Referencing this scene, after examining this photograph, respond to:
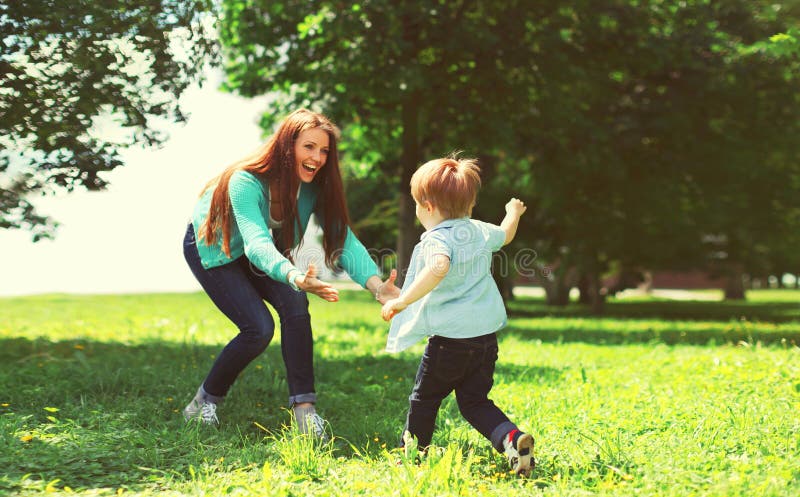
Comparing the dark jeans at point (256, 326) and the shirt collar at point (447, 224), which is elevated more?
the shirt collar at point (447, 224)

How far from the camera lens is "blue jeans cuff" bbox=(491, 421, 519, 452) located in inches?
131

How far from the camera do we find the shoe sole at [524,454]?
10.5 ft

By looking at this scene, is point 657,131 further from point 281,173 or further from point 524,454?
point 524,454

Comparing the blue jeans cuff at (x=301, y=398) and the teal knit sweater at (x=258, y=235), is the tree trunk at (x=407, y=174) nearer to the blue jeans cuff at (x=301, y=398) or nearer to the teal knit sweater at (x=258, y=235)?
the teal knit sweater at (x=258, y=235)

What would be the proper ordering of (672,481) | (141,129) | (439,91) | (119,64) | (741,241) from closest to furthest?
(672,481), (119,64), (141,129), (439,91), (741,241)

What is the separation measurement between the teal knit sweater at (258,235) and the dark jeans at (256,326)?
0.43 feet

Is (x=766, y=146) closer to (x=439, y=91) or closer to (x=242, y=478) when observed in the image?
(x=439, y=91)

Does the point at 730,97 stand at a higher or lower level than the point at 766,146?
higher

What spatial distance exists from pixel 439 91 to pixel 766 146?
7849mm

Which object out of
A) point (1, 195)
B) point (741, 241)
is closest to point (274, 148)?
point (1, 195)

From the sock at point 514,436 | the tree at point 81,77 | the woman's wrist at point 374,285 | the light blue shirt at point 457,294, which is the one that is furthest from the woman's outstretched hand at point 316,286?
the tree at point 81,77

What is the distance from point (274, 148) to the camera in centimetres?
408

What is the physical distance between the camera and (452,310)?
339 centimetres

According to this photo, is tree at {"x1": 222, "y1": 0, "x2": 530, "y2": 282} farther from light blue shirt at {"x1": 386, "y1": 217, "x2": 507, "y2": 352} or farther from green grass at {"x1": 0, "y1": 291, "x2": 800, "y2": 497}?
light blue shirt at {"x1": 386, "y1": 217, "x2": 507, "y2": 352}
